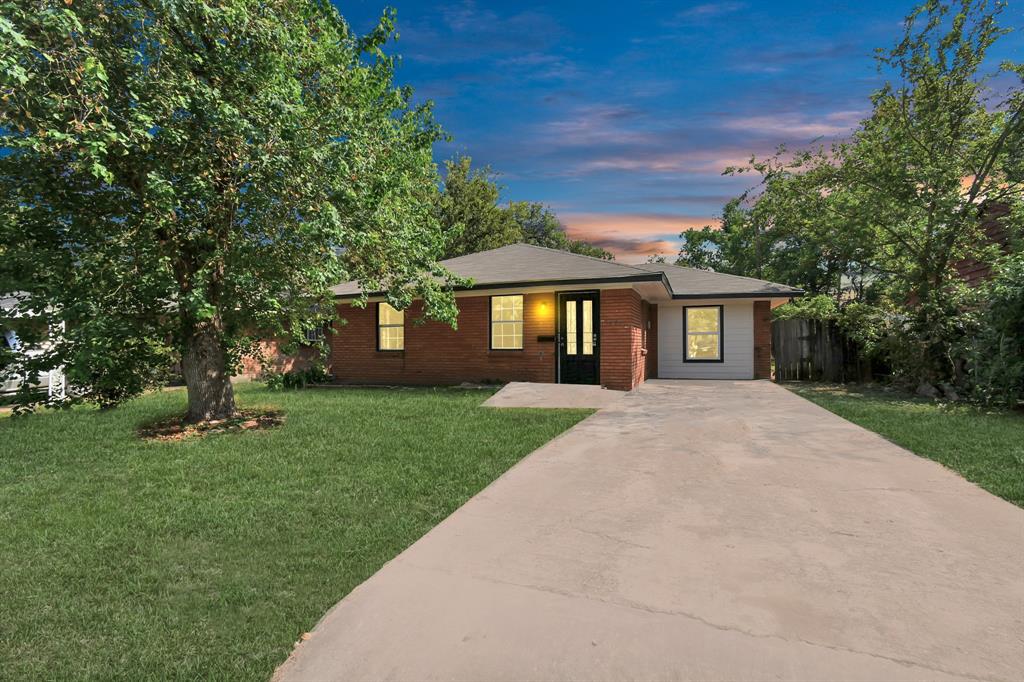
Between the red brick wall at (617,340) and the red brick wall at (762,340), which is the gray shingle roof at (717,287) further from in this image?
the red brick wall at (617,340)

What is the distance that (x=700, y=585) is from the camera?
2.95 meters

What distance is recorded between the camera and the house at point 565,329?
507 inches

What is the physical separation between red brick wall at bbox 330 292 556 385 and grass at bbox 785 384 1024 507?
253 inches

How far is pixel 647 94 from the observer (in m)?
12.6

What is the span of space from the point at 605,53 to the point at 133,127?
9890 millimetres

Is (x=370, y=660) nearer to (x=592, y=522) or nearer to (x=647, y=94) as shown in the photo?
(x=592, y=522)

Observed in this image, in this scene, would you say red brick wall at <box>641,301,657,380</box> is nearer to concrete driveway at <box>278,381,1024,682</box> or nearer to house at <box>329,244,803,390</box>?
house at <box>329,244,803,390</box>

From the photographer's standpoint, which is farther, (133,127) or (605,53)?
(605,53)

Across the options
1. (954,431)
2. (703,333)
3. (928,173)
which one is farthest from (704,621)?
(703,333)

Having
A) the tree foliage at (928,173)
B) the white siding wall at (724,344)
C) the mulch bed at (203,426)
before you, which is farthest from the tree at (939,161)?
the mulch bed at (203,426)

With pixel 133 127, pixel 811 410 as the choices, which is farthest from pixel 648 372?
pixel 133 127

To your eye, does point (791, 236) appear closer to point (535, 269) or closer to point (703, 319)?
point (703, 319)

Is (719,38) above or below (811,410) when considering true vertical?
above

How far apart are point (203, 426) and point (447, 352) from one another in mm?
7334
